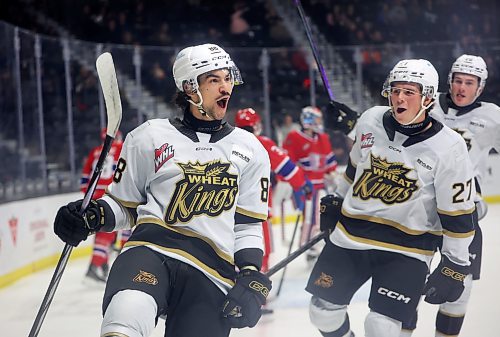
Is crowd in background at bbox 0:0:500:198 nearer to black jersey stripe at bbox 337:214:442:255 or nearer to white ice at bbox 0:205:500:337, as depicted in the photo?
white ice at bbox 0:205:500:337

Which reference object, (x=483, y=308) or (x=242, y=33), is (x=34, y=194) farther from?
(x=242, y=33)

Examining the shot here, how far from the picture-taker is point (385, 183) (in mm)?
3020

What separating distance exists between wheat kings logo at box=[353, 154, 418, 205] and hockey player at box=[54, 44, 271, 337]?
61 cm

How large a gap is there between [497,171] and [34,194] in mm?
5313

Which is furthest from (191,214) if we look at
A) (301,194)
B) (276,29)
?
(276,29)

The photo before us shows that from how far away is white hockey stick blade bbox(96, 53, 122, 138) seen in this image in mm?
2438

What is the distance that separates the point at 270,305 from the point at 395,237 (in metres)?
2.14

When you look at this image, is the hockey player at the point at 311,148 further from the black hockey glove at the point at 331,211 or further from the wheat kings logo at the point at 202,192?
the wheat kings logo at the point at 202,192

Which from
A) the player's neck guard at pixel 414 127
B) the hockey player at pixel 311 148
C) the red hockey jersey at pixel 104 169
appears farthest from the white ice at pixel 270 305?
the player's neck guard at pixel 414 127

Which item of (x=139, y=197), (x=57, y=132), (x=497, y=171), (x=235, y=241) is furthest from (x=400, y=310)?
(x=497, y=171)

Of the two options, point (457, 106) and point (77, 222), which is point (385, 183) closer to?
point (457, 106)

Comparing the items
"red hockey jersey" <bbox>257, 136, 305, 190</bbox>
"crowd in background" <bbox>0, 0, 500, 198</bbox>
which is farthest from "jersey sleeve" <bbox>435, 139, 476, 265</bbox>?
"crowd in background" <bbox>0, 0, 500, 198</bbox>

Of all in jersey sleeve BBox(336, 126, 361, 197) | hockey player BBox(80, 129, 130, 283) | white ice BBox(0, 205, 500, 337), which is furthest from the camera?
hockey player BBox(80, 129, 130, 283)

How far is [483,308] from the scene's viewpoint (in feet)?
15.4
